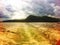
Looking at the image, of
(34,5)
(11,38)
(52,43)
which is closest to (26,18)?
(34,5)

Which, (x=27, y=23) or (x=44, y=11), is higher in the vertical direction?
(x=44, y=11)

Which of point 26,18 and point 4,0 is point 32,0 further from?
point 4,0

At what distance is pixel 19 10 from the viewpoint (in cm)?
176

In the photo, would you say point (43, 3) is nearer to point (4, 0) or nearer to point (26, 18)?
point (26, 18)

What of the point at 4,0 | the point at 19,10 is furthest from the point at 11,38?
the point at 4,0

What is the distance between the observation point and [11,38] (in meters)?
1.68

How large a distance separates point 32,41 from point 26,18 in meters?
0.28

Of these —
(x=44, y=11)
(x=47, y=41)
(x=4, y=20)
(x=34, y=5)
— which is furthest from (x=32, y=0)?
(x=47, y=41)

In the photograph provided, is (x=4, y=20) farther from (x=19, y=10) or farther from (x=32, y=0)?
(x=32, y=0)

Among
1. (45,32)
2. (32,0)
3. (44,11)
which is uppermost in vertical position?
(32,0)

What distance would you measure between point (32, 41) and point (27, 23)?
22cm

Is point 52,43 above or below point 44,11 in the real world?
below

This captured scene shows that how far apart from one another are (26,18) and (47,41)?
0.37 meters

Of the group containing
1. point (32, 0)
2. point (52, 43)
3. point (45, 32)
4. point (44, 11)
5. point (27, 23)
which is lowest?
point (52, 43)
